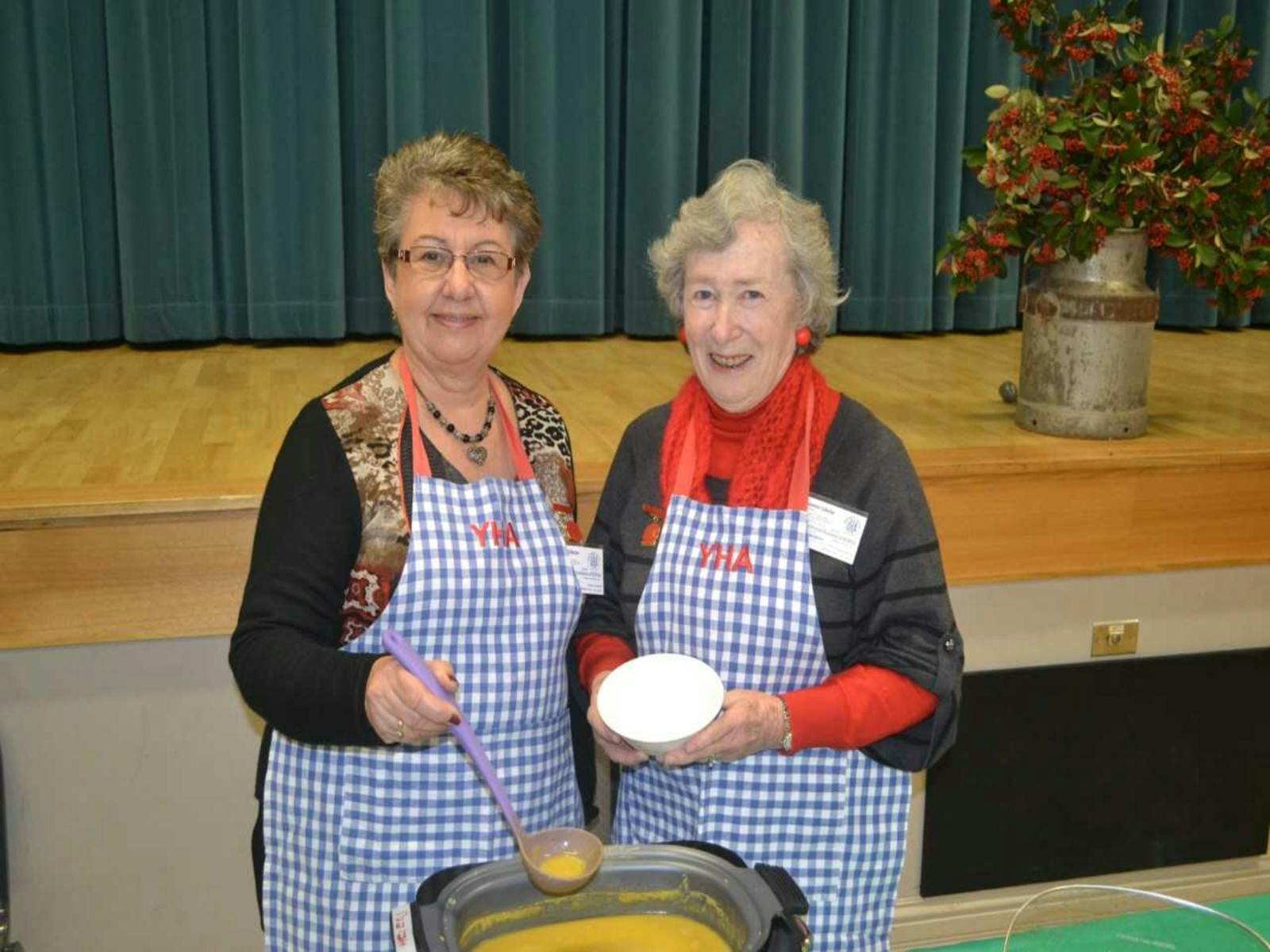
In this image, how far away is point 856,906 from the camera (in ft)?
5.37

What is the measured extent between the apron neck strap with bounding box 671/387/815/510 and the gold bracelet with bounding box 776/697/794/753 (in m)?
0.24

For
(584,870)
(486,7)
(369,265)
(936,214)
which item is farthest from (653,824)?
(936,214)

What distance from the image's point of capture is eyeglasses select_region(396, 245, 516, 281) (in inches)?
58.5

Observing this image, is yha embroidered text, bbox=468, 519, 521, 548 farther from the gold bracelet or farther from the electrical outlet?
the electrical outlet

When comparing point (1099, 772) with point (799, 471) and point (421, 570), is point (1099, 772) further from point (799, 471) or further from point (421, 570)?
point (421, 570)

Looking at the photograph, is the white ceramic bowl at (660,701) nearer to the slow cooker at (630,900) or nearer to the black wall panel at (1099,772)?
the slow cooker at (630,900)

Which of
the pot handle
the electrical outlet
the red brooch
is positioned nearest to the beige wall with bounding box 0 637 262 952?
the red brooch

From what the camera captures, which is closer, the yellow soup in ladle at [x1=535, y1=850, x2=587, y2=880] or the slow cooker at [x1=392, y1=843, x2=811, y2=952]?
the slow cooker at [x1=392, y1=843, x2=811, y2=952]

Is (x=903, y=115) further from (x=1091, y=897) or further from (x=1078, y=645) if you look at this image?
(x=1091, y=897)

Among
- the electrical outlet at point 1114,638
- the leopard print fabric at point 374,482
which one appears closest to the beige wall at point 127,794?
the leopard print fabric at point 374,482

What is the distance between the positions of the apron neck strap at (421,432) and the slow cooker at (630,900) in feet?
1.75

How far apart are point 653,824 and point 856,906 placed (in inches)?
10.9

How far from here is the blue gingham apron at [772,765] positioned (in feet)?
5.08

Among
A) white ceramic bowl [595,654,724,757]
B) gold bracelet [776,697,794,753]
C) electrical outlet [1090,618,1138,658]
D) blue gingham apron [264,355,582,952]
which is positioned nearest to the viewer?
white ceramic bowl [595,654,724,757]
